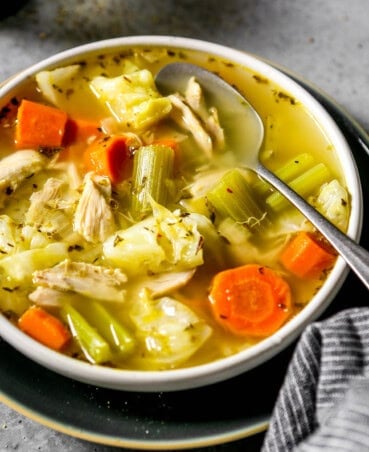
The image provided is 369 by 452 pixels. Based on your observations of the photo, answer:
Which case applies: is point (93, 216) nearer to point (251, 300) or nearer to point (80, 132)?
point (80, 132)

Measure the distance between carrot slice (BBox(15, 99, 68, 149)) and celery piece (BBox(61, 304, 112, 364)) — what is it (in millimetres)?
565

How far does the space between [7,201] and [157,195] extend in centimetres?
41

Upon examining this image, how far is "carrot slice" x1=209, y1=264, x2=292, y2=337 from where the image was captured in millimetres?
1784

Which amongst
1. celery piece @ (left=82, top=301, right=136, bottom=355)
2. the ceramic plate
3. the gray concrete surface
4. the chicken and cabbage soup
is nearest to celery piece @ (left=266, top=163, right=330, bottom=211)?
the chicken and cabbage soup

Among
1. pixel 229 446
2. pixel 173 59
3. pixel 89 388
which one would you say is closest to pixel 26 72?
pixel 173 59

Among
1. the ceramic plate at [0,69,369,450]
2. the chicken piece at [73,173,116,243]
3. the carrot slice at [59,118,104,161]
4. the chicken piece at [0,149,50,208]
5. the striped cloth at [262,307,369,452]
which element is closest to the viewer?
the striped cloth at [262,307,369,452]

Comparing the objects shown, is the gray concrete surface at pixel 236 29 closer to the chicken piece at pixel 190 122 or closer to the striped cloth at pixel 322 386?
the chicken piece at pixel 190 122

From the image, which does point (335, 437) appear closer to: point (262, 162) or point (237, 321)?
point (237, 321)

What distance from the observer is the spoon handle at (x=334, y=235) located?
5.72 ft

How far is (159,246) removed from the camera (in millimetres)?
1856

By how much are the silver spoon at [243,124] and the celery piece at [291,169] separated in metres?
0.02

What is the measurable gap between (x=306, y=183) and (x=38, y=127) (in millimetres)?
786

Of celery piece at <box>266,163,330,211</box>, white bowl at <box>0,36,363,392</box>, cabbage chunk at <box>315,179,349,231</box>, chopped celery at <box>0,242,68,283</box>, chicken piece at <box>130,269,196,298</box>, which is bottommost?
white bowl at <box>0,36,363,392</box>

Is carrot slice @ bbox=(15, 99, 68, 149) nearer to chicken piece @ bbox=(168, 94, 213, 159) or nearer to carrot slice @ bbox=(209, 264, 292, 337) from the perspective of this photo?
chicken piece @ bbox=(168, 94, 213, 159)
